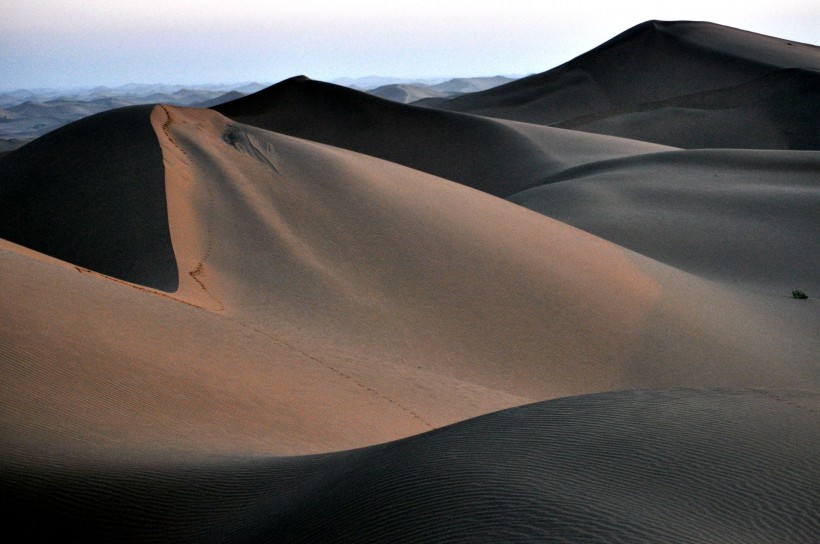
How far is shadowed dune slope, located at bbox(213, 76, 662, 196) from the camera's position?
62.7 feet

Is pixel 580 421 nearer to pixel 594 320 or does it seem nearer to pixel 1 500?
pixel 1 500

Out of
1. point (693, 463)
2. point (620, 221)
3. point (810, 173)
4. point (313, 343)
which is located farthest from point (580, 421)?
point (810, 173)

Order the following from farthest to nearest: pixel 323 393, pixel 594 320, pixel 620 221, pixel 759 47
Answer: pixel 759 47, pixel 620 221, pixel 594 320, pixel 323 393

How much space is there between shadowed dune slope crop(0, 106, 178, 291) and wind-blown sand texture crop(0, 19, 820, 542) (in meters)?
0.05

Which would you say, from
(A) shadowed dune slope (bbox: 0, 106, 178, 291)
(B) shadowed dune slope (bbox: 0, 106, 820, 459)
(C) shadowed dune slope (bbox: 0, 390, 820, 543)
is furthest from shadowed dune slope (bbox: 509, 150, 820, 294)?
(C) shadowed dune slope (bbox: 0, 390, 820, 543)

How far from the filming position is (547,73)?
3688 cm

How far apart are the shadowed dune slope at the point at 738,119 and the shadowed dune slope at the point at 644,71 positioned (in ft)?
5.98

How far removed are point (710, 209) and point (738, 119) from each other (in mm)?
16524

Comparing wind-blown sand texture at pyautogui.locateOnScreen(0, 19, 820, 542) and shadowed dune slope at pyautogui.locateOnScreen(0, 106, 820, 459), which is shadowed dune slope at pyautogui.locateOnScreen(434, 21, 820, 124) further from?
shadowed dune slope at pyautogui.locateOnScreen(0, 106, 820, 459)

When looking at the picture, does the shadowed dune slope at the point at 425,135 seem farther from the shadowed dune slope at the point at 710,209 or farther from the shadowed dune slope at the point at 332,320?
the shadowed dune slope at the point at 332,320

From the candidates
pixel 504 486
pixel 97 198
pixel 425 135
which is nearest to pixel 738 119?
pixel 425 135

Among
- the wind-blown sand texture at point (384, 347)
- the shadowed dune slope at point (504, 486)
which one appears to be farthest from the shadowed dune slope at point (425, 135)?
the shadowed dune slope at point (504, 486)

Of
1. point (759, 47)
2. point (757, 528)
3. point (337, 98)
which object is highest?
point (759, 47)

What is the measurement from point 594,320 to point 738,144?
21.0 meters
